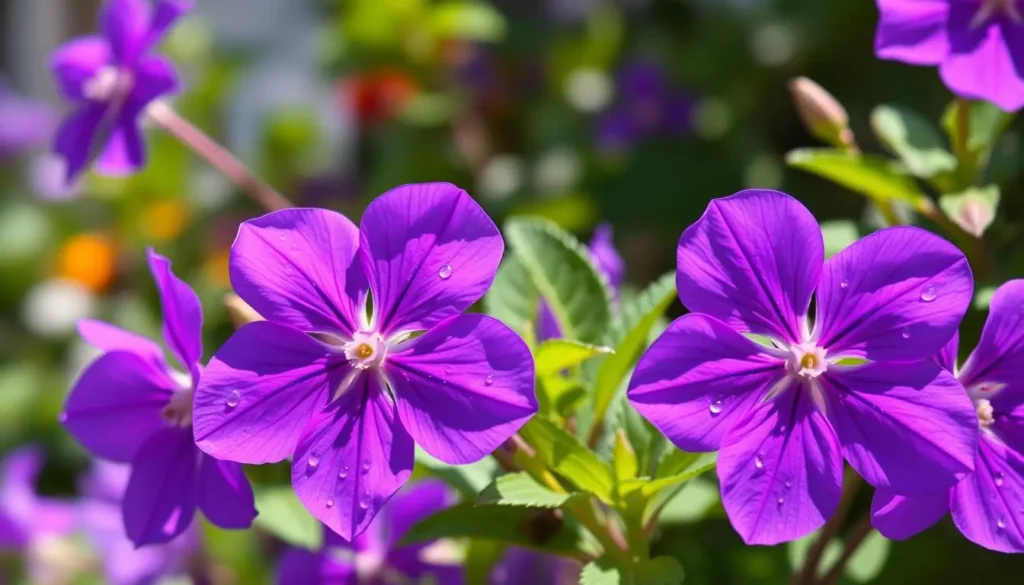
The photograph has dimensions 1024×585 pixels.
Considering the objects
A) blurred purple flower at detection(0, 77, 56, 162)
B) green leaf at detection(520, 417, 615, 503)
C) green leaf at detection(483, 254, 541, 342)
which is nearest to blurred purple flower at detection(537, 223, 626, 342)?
green leaf at detection(483, 254, 541, 342)

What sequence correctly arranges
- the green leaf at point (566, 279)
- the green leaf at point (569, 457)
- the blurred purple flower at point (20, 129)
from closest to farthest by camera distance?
1. the green leaf at point (569, 457)
2. the green leaf at point (566, 279)
3. the blurred purple flower at point (20, 129)

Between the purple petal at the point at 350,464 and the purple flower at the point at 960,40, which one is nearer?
the purple petal at the point at 350,464

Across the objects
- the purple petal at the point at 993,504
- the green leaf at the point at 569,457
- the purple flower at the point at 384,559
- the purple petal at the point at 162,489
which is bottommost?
the purple flower at the point at 384,559

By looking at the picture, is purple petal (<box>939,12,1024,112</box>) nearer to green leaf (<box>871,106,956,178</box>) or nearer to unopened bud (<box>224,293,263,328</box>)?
green leaf (<box>871,106,956,178</box>)

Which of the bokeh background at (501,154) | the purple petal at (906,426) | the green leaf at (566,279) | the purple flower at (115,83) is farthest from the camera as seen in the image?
the bokeh background at (501,154)

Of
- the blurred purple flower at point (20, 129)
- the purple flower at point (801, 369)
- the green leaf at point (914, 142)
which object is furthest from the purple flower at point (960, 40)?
the blurred purple flower at point (20, 129)

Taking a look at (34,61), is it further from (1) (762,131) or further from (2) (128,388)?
(2) (128,388)

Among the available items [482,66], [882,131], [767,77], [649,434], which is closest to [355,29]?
[482,66]

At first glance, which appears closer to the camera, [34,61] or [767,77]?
[767,77]

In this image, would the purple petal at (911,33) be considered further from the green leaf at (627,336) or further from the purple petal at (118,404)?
the purple petal at (118,404)
